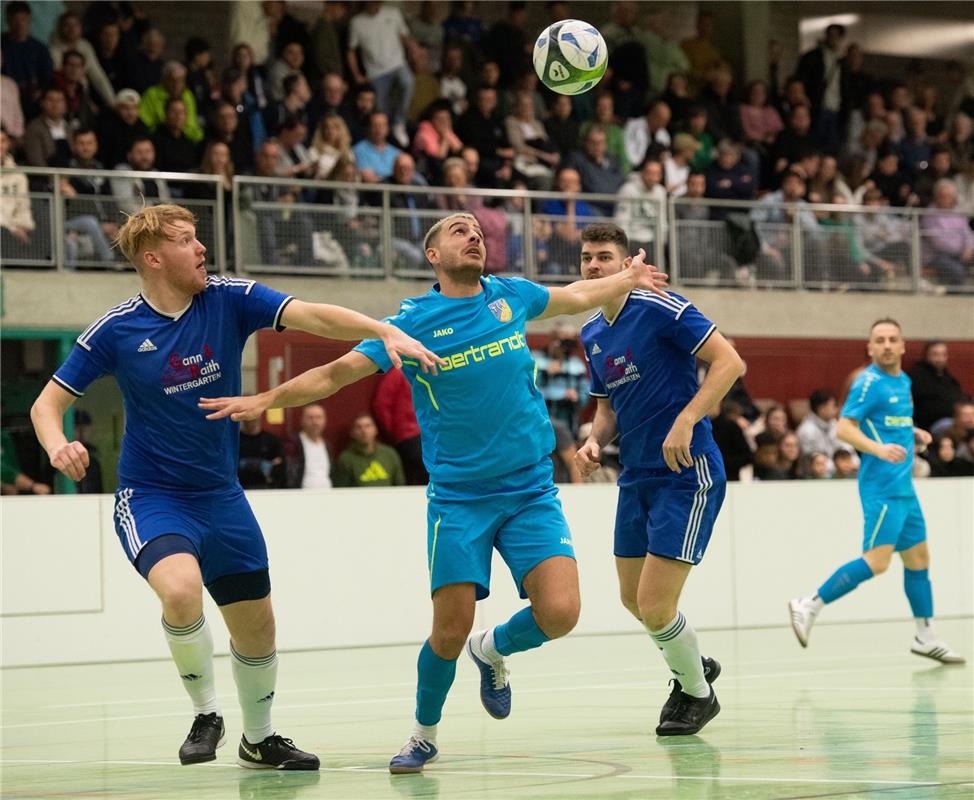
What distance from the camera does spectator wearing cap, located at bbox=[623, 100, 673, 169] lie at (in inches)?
790

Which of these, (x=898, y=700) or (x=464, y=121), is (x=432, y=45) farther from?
(x=898, y=700)

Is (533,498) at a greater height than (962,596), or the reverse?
(533,498)

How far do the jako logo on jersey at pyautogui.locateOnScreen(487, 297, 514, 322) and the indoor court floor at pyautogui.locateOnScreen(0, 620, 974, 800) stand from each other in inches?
76.3

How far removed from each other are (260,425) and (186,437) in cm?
824

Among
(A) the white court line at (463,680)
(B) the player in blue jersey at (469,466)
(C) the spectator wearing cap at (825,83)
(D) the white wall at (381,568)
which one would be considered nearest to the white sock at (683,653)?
(B) the player in blue jersey at (469,466)

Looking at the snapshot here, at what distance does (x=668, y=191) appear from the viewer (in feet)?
64.5

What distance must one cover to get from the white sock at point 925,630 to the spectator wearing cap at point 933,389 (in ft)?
22.0

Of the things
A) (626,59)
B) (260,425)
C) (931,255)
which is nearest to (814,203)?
(931,255)

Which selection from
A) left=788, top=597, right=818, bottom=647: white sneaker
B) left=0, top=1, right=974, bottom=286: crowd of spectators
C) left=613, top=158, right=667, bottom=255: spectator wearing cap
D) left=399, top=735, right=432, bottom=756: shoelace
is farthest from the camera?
left=613, top=158, right=667, bottom=255: spectator wearing cap

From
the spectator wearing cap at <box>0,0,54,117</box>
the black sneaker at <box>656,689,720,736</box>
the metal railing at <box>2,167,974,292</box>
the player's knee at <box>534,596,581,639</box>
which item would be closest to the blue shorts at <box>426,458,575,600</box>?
the player's knee at <box>534,596,581,639</box>

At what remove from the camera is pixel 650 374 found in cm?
823

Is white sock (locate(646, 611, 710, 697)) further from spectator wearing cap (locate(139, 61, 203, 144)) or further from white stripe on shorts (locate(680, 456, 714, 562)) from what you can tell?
spectator wearing cap (locate(139, 61, 203, 144))

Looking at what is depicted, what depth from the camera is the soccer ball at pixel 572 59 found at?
10367mm

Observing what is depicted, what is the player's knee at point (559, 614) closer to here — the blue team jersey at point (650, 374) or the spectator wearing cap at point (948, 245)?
the blue team jersey at point (650, 374)
